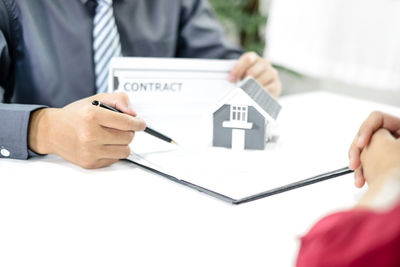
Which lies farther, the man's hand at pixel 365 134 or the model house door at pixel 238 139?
the model house door at pixel 238 139

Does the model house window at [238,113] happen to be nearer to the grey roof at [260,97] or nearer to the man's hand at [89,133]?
the grey roof at [260,97]

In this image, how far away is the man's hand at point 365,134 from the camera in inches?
27.7

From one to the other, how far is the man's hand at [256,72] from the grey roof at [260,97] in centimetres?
11

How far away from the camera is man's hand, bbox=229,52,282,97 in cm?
110

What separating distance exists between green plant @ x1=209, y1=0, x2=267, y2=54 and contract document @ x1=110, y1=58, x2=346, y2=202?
4.49 ft

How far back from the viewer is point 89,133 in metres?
0.79

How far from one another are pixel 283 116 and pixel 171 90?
11.6 inches

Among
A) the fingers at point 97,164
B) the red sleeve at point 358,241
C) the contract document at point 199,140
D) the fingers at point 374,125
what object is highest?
the red sleeve at point 358,241

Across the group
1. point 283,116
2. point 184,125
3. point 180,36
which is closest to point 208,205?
point 184,125

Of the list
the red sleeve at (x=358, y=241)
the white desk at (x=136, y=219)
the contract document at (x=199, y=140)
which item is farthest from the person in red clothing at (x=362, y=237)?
the contract document at (x=199, y=140)

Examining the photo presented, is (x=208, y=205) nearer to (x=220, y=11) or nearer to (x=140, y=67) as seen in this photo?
(x=140, y=67)

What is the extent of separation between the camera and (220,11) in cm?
252

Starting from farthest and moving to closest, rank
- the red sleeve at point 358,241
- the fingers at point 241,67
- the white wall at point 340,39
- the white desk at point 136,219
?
the white wall at point 340,39 → the fingers at point 241,67 → the white desk at point 136,219 → the red sleeve at point 358,241

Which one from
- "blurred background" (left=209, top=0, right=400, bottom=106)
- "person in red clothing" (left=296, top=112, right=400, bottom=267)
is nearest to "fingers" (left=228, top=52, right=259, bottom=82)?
"person in red clothing" (left=296, top=112, right=400, bottom=267)
